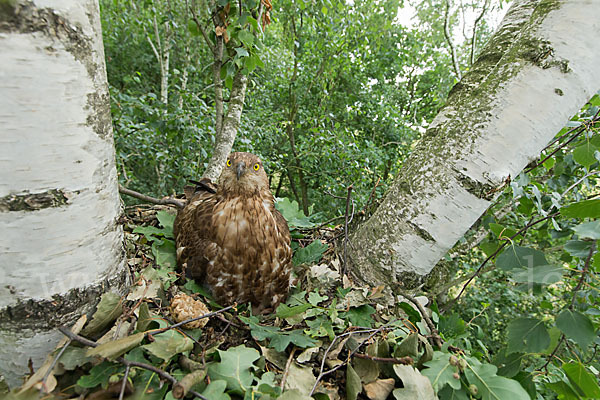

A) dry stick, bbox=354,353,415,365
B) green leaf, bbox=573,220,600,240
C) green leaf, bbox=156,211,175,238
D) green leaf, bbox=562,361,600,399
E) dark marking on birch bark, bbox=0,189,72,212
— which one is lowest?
green leaf, bbox=156,211,175,238

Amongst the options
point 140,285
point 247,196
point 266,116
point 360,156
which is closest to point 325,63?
point 266,116

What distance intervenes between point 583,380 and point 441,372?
0.41 meters

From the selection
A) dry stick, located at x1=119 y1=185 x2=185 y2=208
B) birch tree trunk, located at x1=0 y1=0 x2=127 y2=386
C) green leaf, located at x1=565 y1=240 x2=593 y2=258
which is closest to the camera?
birch tree trunk, located at x1=0 y1=0 x2=127 y2=386

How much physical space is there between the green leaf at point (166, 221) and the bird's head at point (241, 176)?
47 centimetres

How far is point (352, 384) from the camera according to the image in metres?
1.00

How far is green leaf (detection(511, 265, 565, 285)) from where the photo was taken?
2.89ft

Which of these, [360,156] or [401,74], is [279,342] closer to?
[360,156]

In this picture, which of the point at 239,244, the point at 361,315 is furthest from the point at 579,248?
the point at 239,244

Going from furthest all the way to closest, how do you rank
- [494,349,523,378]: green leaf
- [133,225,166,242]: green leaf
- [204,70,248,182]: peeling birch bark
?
[204,70,248,182]: peeling birch bark
[133,225,166,242]: green leaf
[494,349,523,378]: green leaf

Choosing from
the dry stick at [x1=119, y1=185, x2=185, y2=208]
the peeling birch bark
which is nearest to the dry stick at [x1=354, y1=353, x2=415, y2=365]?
the dry stick at [x1=119, y1=185, x2=185, y2=208]

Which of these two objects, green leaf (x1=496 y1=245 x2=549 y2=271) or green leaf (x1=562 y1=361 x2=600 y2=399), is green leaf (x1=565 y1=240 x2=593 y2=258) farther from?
green leaf (x1=562 y1=361 x2=600 y2=399)

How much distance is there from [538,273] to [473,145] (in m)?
0.55

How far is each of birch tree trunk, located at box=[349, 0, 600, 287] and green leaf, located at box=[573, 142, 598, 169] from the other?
0.44 ft

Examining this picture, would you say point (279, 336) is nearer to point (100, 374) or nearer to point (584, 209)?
point (100, 374)
